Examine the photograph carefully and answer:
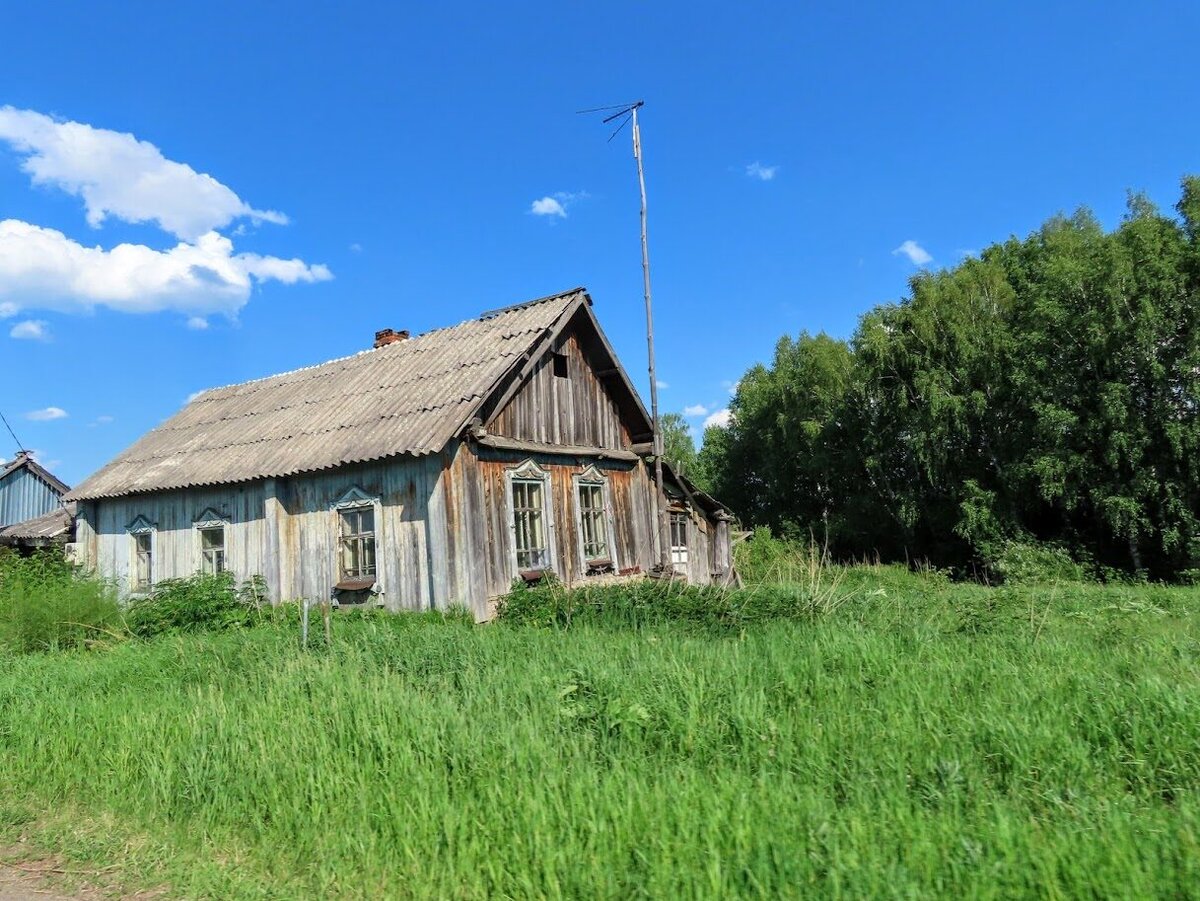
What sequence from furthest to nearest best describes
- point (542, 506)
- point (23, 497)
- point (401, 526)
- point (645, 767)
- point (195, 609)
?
1. point (23, 497)
2. point (542, 506)
3. point (401, 526)
4. point (195, 609)
5. point (645, 767)

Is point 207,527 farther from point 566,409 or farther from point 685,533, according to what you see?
point 685,533

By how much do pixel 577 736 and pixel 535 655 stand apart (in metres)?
2.28

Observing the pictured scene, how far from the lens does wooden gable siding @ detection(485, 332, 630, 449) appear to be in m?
13.2

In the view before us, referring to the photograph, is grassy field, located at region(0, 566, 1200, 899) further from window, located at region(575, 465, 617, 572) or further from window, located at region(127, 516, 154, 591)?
window, located at region(127, 516, 154, 591)

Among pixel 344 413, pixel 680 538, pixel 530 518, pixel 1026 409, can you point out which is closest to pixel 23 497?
pixel 344 413

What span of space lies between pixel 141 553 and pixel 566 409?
9772mm

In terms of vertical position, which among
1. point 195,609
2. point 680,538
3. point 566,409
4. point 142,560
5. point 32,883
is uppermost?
point 566,409

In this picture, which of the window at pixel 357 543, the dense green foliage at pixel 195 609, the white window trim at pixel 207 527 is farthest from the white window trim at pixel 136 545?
the window at pixel 357 543

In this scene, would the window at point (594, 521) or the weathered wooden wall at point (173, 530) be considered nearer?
the weathered wooden wall at point (173, 530)

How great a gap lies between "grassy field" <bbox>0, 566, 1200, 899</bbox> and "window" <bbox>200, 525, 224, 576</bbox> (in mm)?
6849

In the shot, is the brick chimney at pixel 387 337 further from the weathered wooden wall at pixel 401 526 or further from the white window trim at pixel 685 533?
the white window trim at pixel 685 533

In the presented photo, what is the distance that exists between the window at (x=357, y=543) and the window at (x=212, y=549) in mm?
3382

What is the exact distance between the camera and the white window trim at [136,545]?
15.5 metres

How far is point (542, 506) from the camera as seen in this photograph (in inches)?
524
